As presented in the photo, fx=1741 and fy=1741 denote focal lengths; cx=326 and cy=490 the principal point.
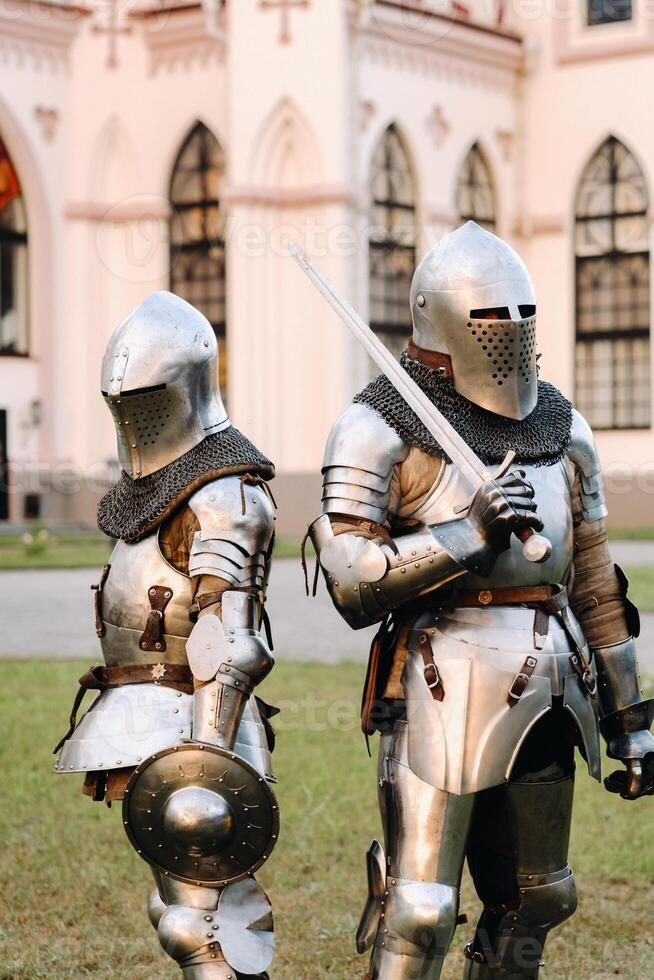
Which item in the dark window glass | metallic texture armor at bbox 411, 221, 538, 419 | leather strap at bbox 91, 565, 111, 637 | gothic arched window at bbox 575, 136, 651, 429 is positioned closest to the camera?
metallic texture armor at bbox 411, 221, 538, 419

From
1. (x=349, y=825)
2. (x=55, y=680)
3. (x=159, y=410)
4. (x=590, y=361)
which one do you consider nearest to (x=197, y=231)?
(x=590, y=361)

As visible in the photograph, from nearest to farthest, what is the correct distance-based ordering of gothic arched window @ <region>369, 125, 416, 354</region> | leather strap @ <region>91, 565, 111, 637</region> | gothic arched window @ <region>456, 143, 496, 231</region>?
leather strap @ <region>91, 565, 111, 637</region> → gothic arched window @ <region>369, 125, 416, 354</region> → gothic arched window @ <region>456, 143, 496, 231</region>

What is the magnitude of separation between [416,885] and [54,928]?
7.76ft

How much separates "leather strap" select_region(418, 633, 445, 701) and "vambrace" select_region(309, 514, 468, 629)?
0.44 feet

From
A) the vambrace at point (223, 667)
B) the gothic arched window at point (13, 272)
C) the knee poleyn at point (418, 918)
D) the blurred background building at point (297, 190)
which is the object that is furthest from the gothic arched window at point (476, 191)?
the knee poleyn at point (418, 918)

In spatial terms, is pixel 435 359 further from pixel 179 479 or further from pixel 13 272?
pixel 13 272

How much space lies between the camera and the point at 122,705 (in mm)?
4352

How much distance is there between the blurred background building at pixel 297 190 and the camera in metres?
23.6

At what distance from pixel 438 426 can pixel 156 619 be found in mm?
852

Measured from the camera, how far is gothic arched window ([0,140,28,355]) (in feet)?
83.0

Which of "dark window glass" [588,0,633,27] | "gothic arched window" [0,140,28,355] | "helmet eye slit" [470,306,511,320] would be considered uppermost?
"dark window glass" [588,0,633,27]

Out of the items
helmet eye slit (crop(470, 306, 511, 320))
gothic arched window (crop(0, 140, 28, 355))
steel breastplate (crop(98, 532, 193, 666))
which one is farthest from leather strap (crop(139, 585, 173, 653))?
gothic arched window (crop(0, 140, 28, 355))

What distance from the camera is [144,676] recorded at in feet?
14.4

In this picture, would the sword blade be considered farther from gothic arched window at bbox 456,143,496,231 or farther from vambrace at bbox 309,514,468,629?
gothic arched window at bbox 456,143,496,231
